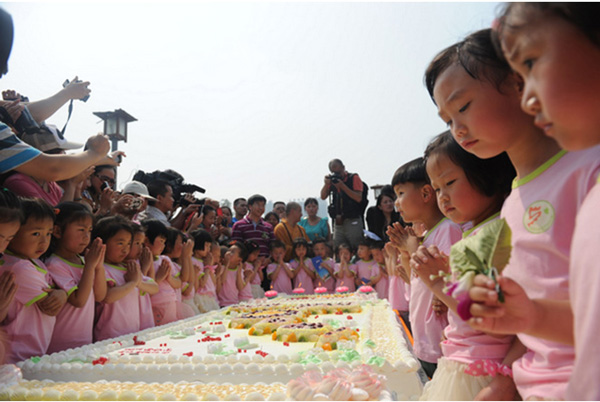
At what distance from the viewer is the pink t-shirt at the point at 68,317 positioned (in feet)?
10.1

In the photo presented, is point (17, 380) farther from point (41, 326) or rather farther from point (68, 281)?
point (68, 281)

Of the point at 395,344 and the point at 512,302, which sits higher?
the point at 512,302

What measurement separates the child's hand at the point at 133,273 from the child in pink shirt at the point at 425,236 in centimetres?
232

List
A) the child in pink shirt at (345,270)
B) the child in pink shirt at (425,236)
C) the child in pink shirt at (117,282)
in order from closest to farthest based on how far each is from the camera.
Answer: the child in pink shirt at (425,236) < the child in pink shirt at (117,282) < the child in pink shirt at (345,270)

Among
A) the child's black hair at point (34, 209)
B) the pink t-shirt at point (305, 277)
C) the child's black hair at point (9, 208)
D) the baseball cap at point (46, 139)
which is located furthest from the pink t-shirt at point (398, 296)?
the pink t-shirt at point (305, 277)

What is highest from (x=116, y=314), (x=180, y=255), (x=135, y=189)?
(x=135, y=189)

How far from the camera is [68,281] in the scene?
307cm

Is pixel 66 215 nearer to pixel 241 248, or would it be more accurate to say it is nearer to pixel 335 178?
pixel 241 248

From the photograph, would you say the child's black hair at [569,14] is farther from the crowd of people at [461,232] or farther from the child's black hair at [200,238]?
the child's black hair at [200,238]

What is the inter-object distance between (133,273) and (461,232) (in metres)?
2.72

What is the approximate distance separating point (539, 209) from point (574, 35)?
441 mm

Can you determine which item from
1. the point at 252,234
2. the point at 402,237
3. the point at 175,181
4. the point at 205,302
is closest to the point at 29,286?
the point at 402,237

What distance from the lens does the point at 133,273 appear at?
3.71 metres

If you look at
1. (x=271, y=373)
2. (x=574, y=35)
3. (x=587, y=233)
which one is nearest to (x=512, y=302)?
(x=587, y=233)
